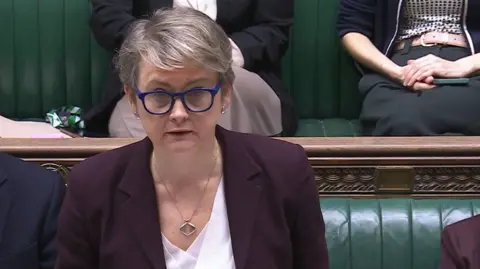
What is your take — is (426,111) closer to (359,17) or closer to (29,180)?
(359,17)

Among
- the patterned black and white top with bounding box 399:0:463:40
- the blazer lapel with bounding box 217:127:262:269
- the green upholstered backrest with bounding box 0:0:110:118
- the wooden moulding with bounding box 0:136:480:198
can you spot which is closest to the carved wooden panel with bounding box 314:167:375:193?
the wooden moulding with bounding box 0:136:480:198

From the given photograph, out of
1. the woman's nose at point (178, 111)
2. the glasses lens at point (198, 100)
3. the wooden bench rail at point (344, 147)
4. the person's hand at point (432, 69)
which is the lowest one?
Answer: the wooden bench rail at point (344, 147)

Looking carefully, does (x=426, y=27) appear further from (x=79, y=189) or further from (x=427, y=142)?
(x=79, y=189)

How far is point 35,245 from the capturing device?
1.37m

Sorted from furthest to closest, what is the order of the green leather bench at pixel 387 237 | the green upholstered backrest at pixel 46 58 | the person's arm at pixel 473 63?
the green upholstered backrest at pixel 46 58, the person's arm at pixel 473 63, the green leather bench at pixel 387 237

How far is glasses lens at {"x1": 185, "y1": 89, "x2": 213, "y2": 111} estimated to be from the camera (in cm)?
123

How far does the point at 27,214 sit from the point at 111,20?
1094mm

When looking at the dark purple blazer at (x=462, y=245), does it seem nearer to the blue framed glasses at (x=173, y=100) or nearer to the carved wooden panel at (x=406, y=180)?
the blue framed glasses at (x=173, y=100)

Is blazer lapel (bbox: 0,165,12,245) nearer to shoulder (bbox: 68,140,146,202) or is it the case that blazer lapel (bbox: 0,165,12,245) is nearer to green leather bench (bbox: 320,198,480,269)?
shoulder (bbox: 68,140,146,202)

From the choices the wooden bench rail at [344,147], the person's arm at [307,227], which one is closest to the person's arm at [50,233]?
the person's arm at [307,227]

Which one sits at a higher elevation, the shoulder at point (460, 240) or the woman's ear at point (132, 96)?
the woman's ear at point (132, 96)

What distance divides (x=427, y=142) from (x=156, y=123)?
93 centimetres

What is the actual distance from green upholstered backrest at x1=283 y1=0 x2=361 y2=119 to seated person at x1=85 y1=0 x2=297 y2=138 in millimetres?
158

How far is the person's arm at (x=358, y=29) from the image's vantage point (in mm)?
2410
